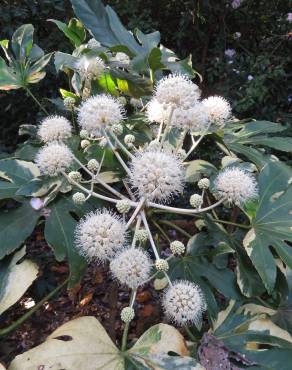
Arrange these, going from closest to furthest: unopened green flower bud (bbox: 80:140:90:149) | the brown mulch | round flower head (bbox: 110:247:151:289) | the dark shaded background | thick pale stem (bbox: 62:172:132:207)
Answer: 1. round flower head (bbox: 110:247:151:289)
2. thick pale stem (bbox: 62:172:132:207)
3. unopened green flower bud (bbox: 80:140:90:149)
4. the brown mulch
5. the dark shaded background

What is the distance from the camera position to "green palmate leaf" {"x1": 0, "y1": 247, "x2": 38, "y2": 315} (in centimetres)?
126

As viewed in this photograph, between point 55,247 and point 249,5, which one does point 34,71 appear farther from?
point 249,5

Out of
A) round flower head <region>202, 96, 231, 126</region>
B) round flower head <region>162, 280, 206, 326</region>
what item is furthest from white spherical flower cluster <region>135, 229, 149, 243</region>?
round flower head <region>202, 96, 231, 126</region>

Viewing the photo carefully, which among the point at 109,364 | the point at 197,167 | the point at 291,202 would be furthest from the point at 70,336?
the point at 291,202

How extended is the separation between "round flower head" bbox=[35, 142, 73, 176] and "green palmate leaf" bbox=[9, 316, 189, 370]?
41 cm

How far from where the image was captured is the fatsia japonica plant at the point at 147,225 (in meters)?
1.17

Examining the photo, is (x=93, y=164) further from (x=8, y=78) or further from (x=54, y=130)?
(x=8, y=78)

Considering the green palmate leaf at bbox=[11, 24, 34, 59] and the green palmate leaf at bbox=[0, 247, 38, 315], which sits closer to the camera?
the green palmate leaf at bbox=[0, 247, 38, 315]

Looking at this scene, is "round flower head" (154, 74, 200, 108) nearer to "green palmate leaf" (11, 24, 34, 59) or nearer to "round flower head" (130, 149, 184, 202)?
"round flower head" (130, 149, 184, 202)

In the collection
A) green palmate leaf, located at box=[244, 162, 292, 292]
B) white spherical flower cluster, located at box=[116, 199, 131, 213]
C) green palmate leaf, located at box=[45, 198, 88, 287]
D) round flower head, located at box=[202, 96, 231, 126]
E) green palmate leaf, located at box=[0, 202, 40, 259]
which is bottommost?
green palmate leaf, located at box=[0, 202, 40, 259]

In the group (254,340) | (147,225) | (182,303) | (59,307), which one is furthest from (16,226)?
(59,307)

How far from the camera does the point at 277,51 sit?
416cm

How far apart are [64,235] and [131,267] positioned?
0.90 feet

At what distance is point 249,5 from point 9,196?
11.8ft
